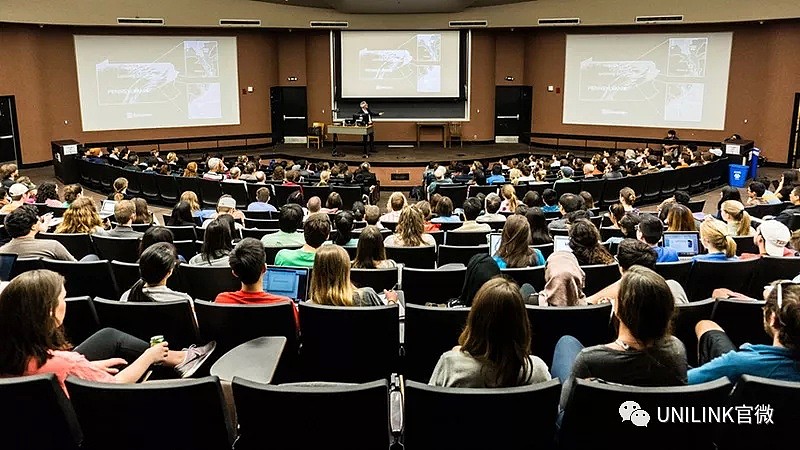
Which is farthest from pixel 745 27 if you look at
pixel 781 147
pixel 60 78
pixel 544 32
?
pixel 60 78

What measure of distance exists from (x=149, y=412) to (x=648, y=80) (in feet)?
59.5

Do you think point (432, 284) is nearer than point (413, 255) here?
Yes

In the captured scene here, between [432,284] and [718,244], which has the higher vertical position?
[718,244]

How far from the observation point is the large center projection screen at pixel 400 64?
19.1m

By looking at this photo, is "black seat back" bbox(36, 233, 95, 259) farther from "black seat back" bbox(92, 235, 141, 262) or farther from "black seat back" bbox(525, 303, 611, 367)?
"black seat back" bbox(525, 303, 611, 367)

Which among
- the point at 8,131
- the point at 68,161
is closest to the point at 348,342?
the point at 68,161

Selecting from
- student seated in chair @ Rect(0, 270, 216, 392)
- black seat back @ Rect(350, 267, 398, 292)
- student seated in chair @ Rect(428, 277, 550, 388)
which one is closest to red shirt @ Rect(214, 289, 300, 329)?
student seated in chair @ Rect(0, 270, 216, 392)

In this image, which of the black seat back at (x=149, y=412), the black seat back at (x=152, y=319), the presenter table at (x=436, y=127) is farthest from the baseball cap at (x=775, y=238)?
the presenter table at (x=436, y=127)

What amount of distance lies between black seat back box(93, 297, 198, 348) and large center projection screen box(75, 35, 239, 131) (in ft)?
51.3

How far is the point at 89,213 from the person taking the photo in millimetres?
6312

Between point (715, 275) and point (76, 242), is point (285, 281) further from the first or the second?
point (715, 275)

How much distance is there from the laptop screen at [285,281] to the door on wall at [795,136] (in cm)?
1607

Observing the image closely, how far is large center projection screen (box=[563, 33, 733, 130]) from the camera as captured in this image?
681 inches

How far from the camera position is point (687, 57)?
689 inches
